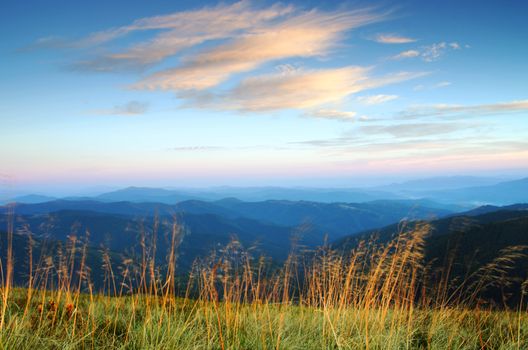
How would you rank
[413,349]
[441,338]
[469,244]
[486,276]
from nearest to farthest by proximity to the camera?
[413,349] → [441,338] → [486,276] → [469,244]

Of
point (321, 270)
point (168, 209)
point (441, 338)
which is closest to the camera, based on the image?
point (441, 338)

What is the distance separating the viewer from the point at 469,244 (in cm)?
12719

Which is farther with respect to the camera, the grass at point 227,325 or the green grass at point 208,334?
the grass at point 227,325

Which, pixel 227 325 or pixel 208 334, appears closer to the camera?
pixel 208 334

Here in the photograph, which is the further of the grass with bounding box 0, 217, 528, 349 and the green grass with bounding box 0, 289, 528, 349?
the grass with bounding box 0, 217, 528, 349

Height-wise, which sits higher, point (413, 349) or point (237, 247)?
point (237, 247)

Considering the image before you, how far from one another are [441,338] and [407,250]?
3.95ft

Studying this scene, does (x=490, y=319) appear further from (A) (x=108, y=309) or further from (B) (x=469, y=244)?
(B) (x=469, y=244)

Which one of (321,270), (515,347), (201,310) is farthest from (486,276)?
(201,310)

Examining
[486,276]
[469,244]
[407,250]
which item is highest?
[407,250]

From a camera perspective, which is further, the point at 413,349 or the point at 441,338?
the point at 441,338

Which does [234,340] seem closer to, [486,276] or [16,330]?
[16,330]

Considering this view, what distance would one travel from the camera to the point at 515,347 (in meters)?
3.88

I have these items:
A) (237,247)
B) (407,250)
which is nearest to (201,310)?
(237,247)
